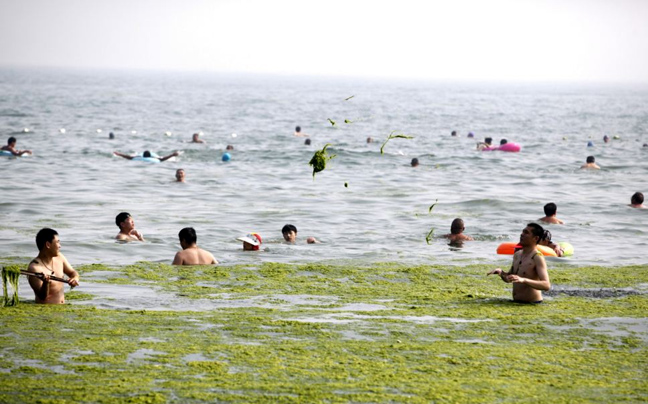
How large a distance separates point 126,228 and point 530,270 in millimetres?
9972

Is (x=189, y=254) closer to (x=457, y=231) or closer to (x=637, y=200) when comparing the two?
(x=457, y=231)

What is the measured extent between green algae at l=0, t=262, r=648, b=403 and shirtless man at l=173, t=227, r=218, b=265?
2175 millimetres

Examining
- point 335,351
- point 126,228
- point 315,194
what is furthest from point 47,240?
point 315,194

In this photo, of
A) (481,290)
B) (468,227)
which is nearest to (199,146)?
(468,227)

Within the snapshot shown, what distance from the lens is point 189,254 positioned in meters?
16.1

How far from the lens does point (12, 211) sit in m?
23.8

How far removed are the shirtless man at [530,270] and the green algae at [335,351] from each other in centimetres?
28

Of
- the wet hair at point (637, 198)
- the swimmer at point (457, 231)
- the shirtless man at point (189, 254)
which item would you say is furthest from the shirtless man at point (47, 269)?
the wet hair at point (637, 198)

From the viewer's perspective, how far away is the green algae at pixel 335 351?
8.34 meters

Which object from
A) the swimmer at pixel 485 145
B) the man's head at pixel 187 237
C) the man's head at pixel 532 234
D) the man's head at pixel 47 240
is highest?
the man's head at pixel 532 234

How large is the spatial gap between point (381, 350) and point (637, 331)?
11.9 ft

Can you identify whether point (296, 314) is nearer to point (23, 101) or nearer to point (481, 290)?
point (481, 290)

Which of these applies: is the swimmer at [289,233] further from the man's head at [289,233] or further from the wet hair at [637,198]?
the wet hair at [637,198]

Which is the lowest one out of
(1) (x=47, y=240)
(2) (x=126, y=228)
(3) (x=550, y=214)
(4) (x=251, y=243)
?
(4) (x=251, y=243)
